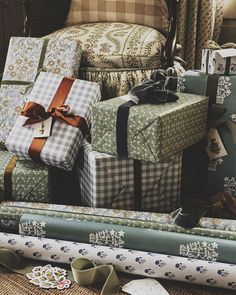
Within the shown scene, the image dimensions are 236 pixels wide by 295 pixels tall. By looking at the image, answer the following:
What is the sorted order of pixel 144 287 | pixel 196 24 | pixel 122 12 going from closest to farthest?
pixel 144 287, pixel 122 12, pixel 196 24

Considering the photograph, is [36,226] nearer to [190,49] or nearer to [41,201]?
[41,201]

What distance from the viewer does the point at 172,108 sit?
144 centimetres

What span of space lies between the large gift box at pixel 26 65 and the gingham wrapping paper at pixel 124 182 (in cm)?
39

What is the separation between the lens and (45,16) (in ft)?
7.29

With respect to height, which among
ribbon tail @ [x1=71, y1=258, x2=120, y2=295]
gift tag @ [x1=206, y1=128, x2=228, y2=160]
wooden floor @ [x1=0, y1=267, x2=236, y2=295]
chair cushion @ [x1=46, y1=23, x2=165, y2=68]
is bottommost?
wooden floor @ [x1=0, y1=267, x2=236, y2=295]

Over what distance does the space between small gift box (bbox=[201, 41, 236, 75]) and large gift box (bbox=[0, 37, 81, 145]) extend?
1.72ft

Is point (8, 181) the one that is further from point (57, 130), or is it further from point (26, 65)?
point (26, 65)

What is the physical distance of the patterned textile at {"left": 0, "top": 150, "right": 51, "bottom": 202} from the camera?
5.10 feet

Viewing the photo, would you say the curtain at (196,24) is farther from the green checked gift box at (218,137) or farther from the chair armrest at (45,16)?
the green checked gift box at (218,137)

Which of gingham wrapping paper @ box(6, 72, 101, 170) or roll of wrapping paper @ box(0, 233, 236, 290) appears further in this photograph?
gingham wrapping paper @ box(6, 72, 101, 170)

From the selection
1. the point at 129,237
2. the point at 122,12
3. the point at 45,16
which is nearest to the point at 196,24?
the point at 122,12

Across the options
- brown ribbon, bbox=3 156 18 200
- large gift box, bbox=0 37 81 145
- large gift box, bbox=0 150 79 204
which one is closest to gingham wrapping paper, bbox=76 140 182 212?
large gift box, bbox=0 150 79 204

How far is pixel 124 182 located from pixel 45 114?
0.35 m

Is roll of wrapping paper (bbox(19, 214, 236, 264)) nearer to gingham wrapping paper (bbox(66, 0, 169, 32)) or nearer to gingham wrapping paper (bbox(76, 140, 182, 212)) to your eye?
gingham wrapping paper (bbox(76, 140, 182, 212))
